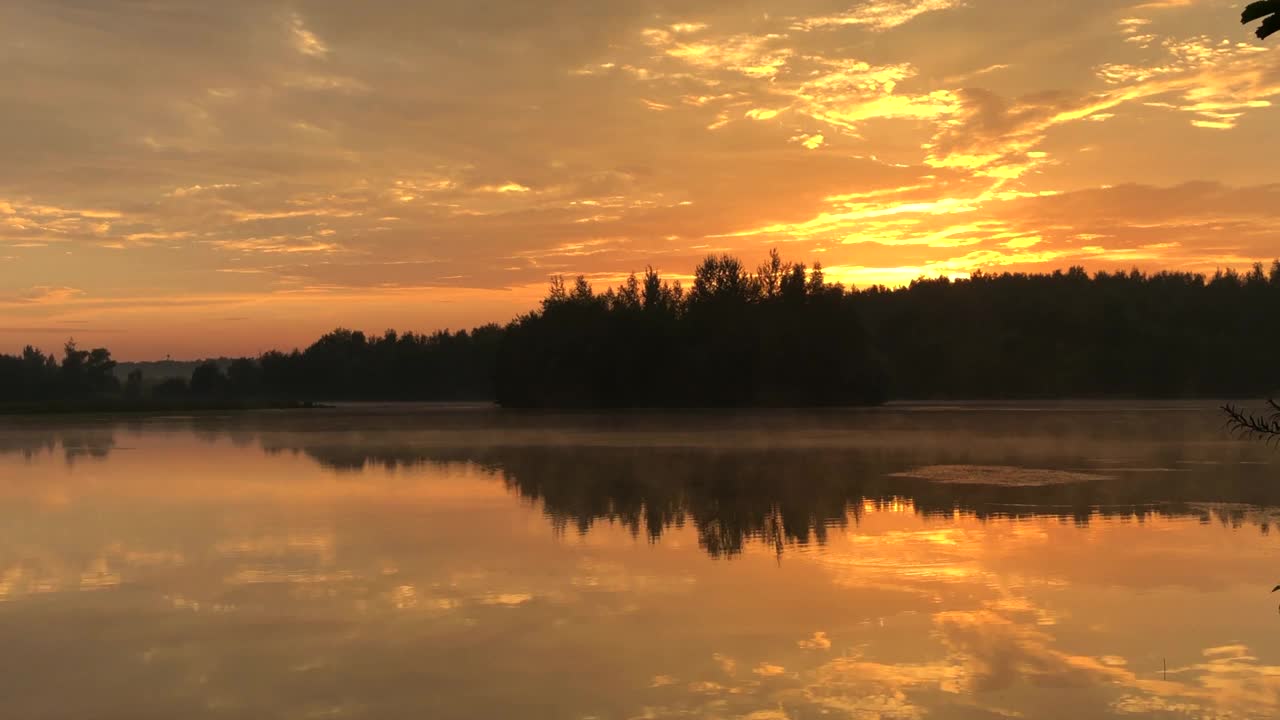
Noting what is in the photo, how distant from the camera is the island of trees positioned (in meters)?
92.7

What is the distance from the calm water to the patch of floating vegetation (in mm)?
226

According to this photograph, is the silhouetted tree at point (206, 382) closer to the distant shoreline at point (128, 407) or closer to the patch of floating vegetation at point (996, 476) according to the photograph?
the distant shoreline at point (128, 407)

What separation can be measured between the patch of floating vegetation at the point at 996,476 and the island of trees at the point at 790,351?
64.5 metres

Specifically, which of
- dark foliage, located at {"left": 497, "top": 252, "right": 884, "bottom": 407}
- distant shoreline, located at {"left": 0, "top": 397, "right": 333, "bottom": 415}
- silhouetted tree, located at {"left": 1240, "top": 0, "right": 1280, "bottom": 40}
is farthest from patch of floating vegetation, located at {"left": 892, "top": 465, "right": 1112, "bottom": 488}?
distant shoreline, located at {"left": 0, "top": 397, "right": 333, "bottom": 415}

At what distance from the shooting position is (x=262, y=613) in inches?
434

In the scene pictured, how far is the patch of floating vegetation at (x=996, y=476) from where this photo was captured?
74.8 ft

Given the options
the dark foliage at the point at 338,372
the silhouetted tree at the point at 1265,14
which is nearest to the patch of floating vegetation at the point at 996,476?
the silhouetted tree at the point at 1265,14

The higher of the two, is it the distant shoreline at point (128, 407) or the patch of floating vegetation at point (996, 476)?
the distant shoreline at point (128, 407)

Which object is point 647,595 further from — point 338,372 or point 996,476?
point 338,372

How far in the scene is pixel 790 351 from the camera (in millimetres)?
91812

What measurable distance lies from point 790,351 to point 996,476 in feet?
222

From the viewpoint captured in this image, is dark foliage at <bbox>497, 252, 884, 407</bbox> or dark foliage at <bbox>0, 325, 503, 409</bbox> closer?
dark foliage at <bbox>497, 252, 884, 407</bbox>

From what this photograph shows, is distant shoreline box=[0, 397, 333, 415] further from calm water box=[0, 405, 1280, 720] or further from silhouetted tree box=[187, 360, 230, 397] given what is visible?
calm water box=[0, 405, 1280, 720]

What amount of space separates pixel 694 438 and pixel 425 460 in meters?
13.1
